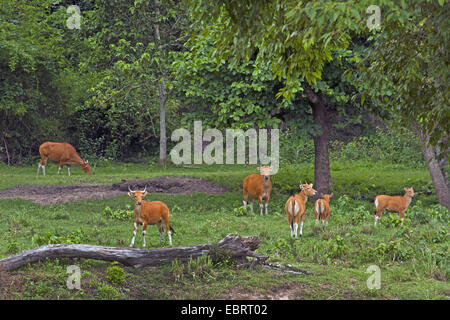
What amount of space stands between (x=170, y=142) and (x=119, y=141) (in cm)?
262

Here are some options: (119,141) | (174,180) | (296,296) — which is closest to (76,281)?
(296,296)

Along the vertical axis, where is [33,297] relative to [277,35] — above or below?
below

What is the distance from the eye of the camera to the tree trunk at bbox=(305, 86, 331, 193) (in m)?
18.7

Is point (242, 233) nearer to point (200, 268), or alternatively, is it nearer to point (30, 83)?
point (200, 268)

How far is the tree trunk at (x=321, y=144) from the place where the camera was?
18734 millimetres

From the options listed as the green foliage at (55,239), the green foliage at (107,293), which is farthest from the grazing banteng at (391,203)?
the green foliage at (107,293)

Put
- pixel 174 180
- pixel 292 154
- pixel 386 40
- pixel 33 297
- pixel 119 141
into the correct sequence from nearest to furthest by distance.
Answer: pixel 33 297, pixel 386 40, pixel 174 180, pixel 292 154, pixel 119 141

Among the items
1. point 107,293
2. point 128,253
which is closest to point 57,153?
point 128,253

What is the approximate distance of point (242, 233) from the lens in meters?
14.0

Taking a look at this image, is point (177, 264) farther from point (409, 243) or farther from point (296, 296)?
point (409, 243)

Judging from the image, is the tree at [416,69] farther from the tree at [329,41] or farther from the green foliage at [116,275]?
the green foliage at [116,275]

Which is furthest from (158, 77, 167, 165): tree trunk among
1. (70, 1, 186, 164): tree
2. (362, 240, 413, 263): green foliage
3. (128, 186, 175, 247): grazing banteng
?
(362, 240, 413, 263): green foliage

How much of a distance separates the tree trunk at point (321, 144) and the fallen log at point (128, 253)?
8.94 metres

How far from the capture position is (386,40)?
10617mm
